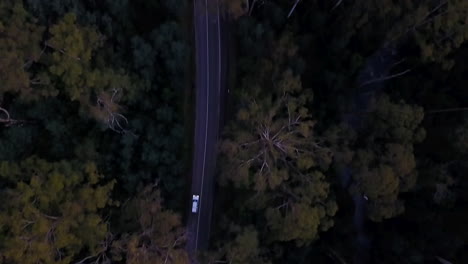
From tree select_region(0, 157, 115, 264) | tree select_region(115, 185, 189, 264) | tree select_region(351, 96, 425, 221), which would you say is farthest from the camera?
tree select_region(351, 96, 425, 221)

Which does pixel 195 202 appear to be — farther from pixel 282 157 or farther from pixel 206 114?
pixel 282 157

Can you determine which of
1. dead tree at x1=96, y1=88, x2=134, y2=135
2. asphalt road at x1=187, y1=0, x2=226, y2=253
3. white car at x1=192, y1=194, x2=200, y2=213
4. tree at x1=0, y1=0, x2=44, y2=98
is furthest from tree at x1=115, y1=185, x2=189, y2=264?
tree at x1=0, y1=0, x2=44, y2=98

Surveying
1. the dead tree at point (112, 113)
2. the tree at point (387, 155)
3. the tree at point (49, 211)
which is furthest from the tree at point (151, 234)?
the tree at point (387, 155)

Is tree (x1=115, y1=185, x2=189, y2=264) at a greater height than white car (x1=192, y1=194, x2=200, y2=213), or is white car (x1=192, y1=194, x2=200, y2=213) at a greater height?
white car (x1=192, y1=194, x2=200, y2=213)

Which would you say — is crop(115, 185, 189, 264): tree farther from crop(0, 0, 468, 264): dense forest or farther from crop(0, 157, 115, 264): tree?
crop(0, 157, 115, 264): tree

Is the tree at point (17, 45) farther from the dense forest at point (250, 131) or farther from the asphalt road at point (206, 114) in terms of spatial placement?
the asphalt road at point (206, 114)

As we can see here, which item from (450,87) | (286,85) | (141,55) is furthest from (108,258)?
(450,87)

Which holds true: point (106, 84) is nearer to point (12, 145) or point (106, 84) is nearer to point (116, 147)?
point (116, 147)
